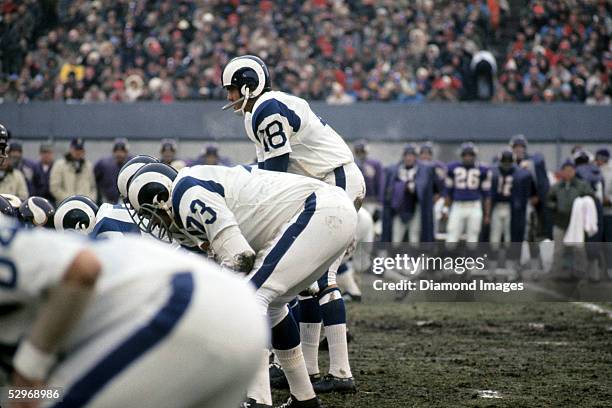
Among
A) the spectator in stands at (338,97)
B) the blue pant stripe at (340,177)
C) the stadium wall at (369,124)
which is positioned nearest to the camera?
the blue pant stripe at (340,177)

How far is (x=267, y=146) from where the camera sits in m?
6.46

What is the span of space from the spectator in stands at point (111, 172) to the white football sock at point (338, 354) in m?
8.22

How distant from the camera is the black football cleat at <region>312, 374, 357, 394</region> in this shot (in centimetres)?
633

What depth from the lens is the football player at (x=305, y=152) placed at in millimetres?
6438

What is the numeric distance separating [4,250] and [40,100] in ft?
52.7

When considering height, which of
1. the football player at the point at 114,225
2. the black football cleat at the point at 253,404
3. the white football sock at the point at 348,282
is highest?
the football player at the point at 114,225

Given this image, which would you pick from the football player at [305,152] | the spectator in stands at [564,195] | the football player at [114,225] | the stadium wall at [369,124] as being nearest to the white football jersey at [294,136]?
the football player at [305,152]

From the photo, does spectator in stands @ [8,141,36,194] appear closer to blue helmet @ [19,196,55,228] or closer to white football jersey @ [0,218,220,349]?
blue helmet @ [19,196,55,228]

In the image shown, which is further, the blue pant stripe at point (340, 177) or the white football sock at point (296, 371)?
the blue pant stripe at point (340, 177)

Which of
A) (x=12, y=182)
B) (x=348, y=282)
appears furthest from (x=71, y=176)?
(x=348, y=282)

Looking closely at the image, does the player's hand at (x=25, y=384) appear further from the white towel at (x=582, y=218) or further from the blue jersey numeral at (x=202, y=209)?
the white towel at (x=582, y=218)

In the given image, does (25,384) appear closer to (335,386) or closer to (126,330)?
(126,330)

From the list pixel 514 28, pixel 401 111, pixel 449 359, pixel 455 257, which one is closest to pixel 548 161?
pixel 401 111

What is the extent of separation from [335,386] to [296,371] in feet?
3.41
